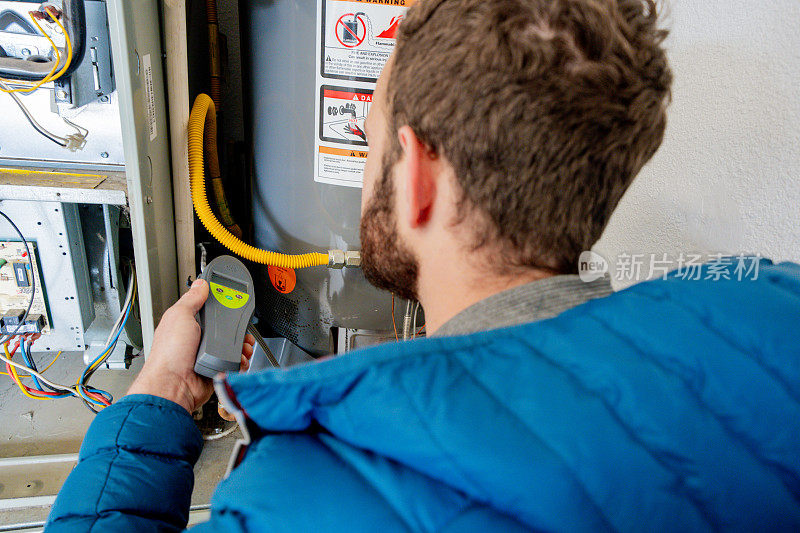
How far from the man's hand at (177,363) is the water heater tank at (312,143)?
0.29 meters

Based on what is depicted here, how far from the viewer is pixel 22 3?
3.13 ft

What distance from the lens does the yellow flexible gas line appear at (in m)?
1.04

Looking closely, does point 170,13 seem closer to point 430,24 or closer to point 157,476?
point 430,24

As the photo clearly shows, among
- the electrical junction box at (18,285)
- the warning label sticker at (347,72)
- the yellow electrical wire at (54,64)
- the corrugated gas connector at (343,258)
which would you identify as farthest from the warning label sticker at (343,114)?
the electrical junction box at (18,285)

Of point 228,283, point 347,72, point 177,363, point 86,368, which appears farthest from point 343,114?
point 86,368

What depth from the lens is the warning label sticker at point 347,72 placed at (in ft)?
3.00

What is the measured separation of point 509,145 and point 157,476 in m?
0.60

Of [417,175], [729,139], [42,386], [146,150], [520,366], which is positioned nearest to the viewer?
[520,366]

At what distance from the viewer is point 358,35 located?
0.93 meters

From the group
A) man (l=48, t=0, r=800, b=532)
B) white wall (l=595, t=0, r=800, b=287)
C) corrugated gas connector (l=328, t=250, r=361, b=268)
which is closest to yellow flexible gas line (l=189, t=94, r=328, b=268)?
corrugated gas connector (l=328, t=250, r=361, b=268)

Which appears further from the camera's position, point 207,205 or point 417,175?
point 207,205

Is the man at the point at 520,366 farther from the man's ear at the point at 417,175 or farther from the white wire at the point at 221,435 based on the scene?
the white wire at the point at 221,435

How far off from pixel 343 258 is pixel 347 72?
0.39 m

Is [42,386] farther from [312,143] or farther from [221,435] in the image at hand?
[312,143]
